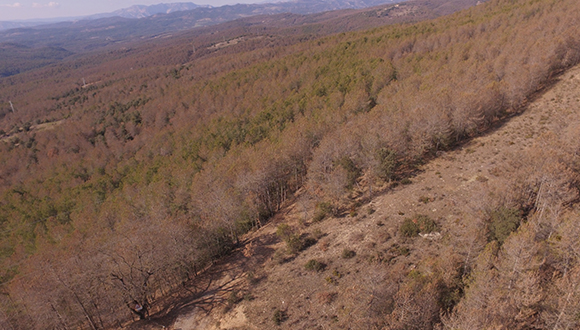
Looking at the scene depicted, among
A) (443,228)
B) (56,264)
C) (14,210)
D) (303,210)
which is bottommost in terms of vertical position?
(14,210)

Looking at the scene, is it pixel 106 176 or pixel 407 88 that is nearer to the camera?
pixel 407 88

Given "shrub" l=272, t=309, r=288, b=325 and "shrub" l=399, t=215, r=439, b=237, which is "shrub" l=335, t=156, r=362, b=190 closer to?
"shrub" l=399, t=215, r=439, b=237

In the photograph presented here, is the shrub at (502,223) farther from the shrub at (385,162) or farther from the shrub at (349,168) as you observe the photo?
the shrub at (349,168)

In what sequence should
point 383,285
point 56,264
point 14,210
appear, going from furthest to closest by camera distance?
point 14,210, point 56,264, point 383,285

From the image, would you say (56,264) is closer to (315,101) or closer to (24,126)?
(315,101)

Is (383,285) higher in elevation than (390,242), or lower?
higher

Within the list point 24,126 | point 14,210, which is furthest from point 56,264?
point 24,126

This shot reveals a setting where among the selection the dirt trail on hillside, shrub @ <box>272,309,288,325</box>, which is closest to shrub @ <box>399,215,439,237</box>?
the dirt trail on hillside
